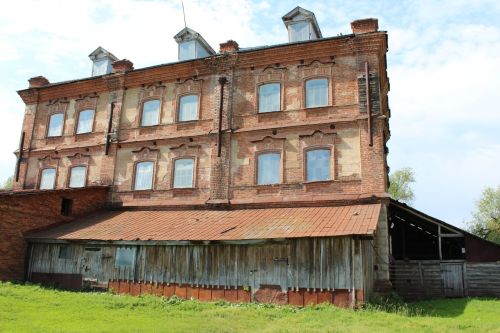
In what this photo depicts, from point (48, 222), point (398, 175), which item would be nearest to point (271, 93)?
point (48, 222)

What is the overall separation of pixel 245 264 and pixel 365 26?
10.8 metres

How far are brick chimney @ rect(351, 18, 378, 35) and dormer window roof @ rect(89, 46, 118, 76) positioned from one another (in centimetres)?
1389

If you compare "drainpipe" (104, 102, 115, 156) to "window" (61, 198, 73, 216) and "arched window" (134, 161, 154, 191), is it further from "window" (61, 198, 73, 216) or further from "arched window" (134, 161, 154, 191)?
"window" (61, 198, 73, 216)

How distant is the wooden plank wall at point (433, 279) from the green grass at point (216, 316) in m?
1.14

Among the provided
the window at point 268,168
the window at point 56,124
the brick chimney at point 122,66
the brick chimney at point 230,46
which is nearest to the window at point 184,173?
the window at point 268,168

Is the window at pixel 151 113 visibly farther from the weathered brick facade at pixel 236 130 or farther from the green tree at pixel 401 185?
the green tree at pixel 401 185

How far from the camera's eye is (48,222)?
1945 centimetres

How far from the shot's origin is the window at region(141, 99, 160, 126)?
21.8 meters

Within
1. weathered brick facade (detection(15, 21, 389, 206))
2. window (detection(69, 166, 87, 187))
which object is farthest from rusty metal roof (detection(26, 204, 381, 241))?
window (detection(69, 166, 87, 187))

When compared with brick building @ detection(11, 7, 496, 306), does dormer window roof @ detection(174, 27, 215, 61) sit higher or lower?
higher

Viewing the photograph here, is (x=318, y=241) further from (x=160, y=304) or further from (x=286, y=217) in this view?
(x=160, y=304)

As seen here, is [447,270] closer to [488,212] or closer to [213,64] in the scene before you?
[213,64]

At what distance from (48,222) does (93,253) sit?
132 inches

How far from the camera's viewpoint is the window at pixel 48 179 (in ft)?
77.0
